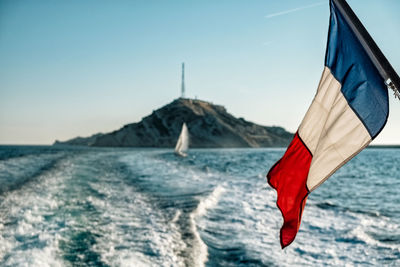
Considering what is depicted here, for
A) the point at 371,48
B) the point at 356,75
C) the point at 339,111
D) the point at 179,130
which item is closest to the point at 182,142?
the point at 339,111

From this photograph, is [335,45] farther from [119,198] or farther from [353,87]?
[119,198]

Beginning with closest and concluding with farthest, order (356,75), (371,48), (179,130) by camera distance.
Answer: (371,48) < (356,75) < (179,130)

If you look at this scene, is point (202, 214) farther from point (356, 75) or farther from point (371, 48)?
point (371, 48)

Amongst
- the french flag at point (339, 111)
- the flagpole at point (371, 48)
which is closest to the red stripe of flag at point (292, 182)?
the french flag at point (339, 111)

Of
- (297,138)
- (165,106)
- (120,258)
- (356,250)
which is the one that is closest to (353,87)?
(297,138)

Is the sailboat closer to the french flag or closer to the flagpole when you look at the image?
the french flag

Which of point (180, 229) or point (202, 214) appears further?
point (202, 214)
